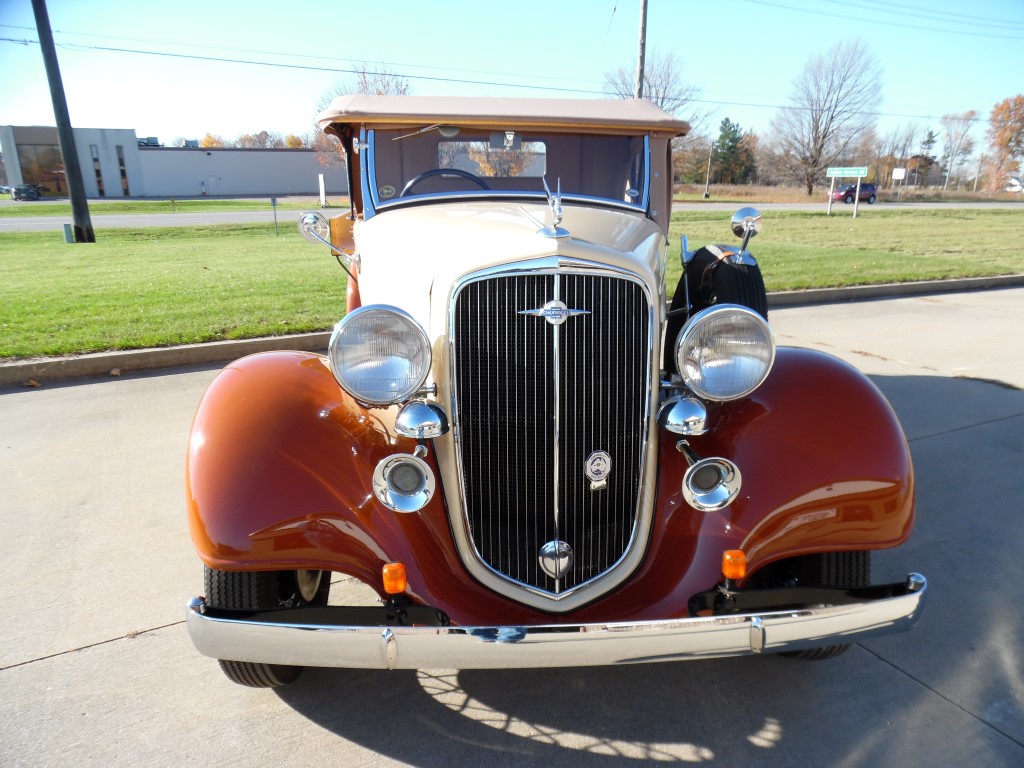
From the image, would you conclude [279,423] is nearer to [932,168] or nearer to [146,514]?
[146,514]

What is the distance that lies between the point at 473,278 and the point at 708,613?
4.05 ft

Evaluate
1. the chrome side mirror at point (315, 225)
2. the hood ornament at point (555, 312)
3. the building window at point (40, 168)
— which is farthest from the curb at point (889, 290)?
the building window at point (40, 168)

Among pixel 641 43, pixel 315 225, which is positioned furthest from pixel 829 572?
pixel 641 43

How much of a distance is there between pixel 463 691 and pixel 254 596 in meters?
0.78

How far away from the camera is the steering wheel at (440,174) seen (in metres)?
3.33

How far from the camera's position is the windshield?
3354 mm

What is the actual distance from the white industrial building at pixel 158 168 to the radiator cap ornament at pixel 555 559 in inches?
1792

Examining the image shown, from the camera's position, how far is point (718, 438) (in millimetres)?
2410

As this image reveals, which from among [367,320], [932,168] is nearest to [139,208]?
[367,320]

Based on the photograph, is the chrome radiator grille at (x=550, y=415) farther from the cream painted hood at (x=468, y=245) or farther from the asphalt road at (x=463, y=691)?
the asphalt road at (x=463, y=691)

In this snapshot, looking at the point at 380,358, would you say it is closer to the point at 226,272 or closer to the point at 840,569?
the point at 840,569

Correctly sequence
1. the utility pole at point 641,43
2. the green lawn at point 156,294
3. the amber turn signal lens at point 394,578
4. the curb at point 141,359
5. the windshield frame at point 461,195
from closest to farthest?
the amber turn signal lens at point 394,578 < the windshield frame at point 461,195 < the curb at point 141,359 < the green lawn at point 156,294 < the utility pole at point 641,43

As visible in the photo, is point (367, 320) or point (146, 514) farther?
point (146, 514)

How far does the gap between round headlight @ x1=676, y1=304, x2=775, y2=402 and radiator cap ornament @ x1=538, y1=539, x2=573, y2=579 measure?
676 millimetres
